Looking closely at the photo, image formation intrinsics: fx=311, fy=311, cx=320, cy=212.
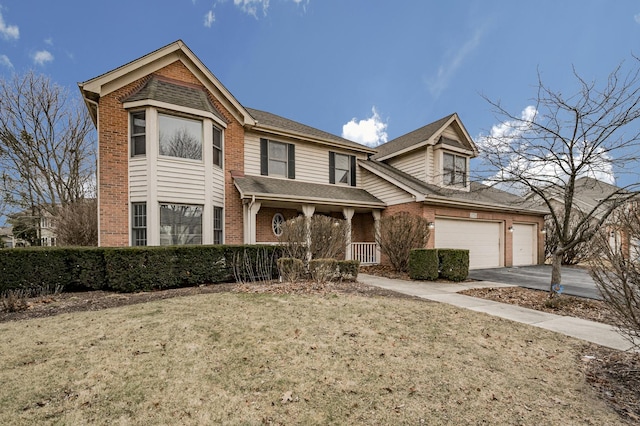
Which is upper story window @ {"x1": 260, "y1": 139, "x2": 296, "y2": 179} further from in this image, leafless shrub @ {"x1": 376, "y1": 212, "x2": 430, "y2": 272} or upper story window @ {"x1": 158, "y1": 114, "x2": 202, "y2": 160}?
leafless shrub @ {"x1": 376, "y1": 212, "x2": 430, "y2": 272}

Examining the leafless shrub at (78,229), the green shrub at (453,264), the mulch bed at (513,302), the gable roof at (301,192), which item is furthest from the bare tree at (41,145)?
the green shrub at (453,264)

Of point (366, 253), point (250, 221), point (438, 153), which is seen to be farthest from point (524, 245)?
point (250, 221)

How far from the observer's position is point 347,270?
29.5 feet

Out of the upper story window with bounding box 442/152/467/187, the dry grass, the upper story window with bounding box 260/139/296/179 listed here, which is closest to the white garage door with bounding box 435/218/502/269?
the upper story window with bounding box 442/152/467/187

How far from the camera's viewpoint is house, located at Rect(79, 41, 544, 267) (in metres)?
9.90

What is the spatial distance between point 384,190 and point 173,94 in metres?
9.25

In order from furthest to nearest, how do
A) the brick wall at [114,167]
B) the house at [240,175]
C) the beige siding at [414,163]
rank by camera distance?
the beige siding at [414,163], the house at [240,175], the brick wall at [114,167]

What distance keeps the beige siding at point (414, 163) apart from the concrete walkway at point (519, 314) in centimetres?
687

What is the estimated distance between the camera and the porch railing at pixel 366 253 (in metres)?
13.9

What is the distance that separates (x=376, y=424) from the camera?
2695mm

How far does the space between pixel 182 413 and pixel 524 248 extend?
58.8 feet

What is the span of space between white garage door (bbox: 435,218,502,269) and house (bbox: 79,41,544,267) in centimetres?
5

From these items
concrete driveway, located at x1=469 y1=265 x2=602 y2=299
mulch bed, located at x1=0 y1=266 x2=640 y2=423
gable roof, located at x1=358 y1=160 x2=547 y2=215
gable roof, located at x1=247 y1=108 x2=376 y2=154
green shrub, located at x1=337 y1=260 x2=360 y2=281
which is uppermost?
gable roof, located at x1=247 y1=108 x2=376 y2=154

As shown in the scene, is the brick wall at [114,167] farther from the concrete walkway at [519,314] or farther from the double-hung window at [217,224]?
the concrete walkway at [519,314]
